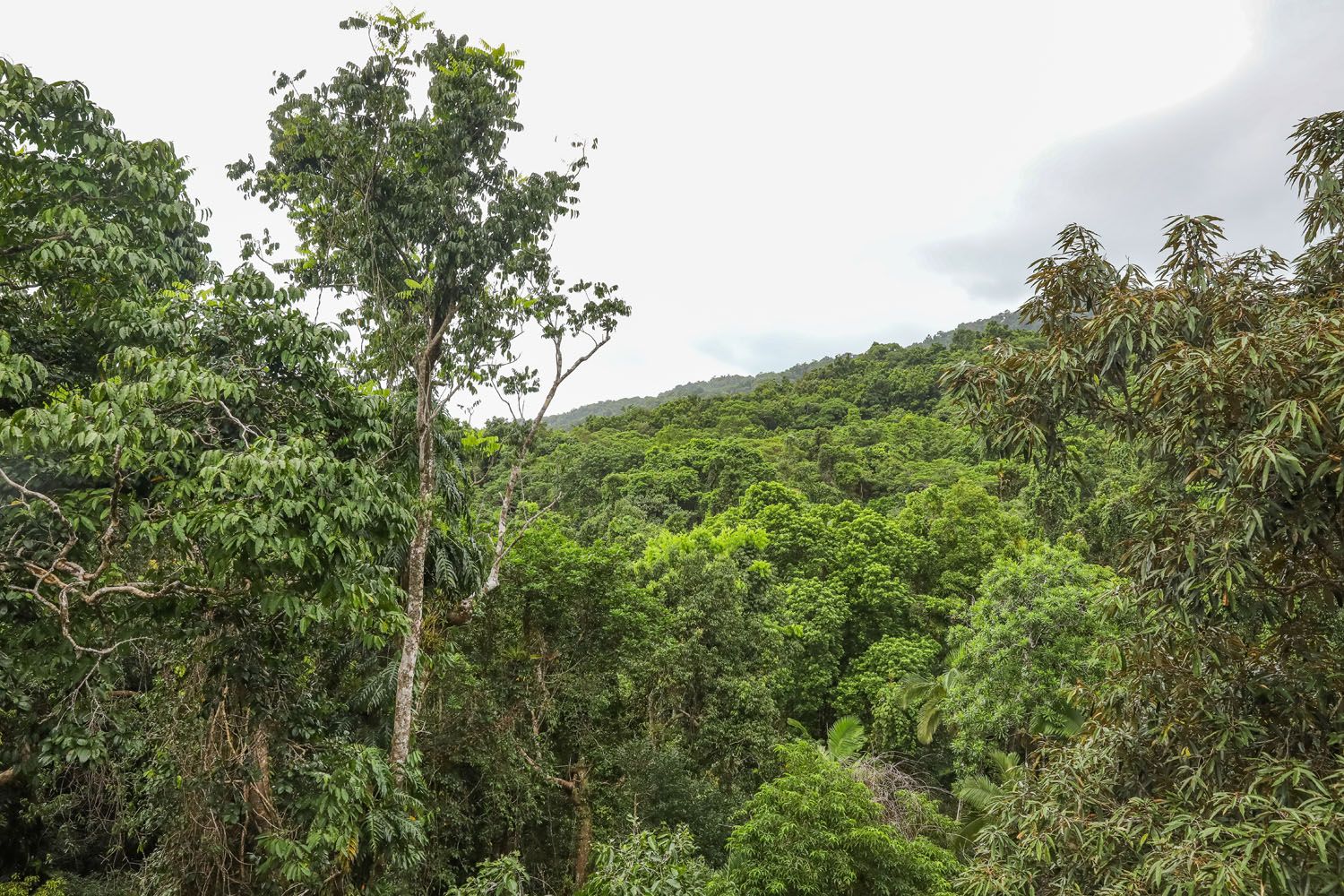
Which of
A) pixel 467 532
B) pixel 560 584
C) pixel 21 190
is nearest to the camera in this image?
pixel 21 190

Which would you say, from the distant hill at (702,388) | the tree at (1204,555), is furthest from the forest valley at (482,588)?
the distant hill at (702,388)

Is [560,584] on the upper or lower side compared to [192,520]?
lower

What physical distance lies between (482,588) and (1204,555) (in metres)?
7.23


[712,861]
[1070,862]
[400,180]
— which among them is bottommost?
[712,861]

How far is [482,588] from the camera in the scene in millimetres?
8625

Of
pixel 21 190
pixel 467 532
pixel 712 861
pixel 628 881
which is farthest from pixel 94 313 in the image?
pixel 712 861

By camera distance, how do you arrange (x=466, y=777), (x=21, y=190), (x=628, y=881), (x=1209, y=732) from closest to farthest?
1. (x=1209, y=732)
2. (x=21, y=190)
3. (x=628, y=881)
4. (x=466, y=777)

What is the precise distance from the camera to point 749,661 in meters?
12.1

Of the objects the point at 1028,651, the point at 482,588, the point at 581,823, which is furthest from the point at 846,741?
the point at 482,588

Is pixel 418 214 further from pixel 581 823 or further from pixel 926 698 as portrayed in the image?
pixel 926 698

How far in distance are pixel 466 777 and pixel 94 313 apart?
7365mm

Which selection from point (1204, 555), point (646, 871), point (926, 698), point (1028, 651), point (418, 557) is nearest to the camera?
point (1204, 555)

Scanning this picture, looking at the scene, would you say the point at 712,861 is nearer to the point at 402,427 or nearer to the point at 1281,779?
the point at 402,427

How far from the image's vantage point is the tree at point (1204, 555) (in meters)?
2.99
